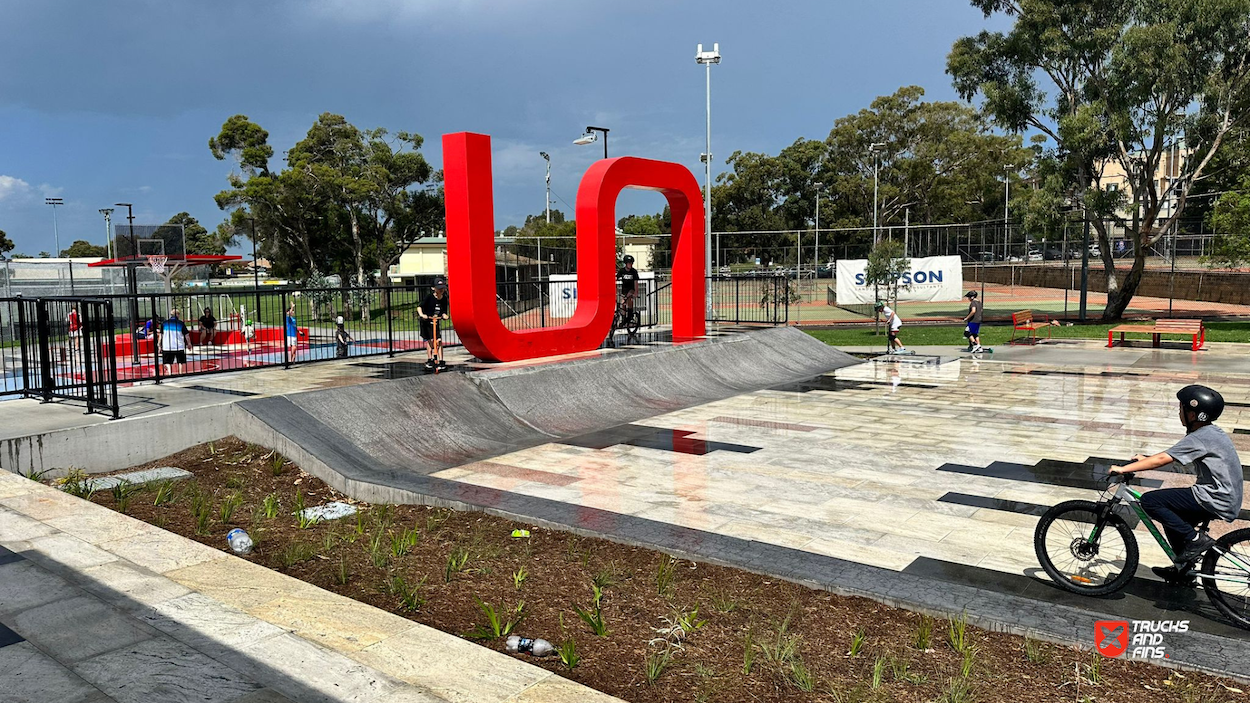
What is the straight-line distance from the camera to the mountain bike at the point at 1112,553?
4836mm

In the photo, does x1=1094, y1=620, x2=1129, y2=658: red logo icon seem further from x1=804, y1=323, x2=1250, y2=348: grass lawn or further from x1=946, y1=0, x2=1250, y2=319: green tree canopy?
x1=946, y1=0, x2=1250, y2=319: green tree canopy

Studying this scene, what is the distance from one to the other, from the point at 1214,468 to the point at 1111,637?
1268 millimetres

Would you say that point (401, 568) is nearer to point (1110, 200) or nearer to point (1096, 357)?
point (1096, 357)

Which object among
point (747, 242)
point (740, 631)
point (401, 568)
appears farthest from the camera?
point (747, 242)

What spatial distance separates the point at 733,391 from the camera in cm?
1527

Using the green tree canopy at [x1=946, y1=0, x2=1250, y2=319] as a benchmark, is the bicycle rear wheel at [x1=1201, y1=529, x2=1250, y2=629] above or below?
below

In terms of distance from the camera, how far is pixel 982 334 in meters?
26.1

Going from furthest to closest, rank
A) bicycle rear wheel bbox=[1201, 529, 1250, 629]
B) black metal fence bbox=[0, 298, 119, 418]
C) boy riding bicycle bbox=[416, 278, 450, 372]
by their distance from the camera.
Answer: boy riding bicycle bbox=[416, 278, 450, 372] < black metal fence bbox=[0, 298, 119, 418] < bicycle rear wheel bbox=[1201, 529, 1250, 629]

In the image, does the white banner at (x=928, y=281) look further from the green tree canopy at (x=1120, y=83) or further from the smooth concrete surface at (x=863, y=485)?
the smooth concrete surface at (x=863, y=485)

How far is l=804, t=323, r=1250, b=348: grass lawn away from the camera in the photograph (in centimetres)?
Answer: 2378

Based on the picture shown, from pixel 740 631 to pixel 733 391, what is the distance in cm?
1065

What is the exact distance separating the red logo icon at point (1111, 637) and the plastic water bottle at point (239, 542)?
5679 mm

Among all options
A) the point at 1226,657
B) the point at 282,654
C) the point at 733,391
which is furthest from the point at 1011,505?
the point at 733,391

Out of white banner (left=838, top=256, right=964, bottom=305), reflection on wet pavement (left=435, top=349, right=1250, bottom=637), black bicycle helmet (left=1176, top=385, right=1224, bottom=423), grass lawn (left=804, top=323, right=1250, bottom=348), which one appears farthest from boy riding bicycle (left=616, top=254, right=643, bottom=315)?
white banner (left=838, top=256, right=964, bottom=305)
